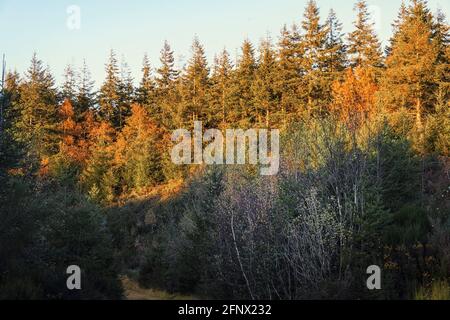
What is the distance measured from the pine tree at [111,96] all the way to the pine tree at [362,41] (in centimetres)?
2698

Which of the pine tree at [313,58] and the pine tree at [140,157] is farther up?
the pine tree at [313,58]

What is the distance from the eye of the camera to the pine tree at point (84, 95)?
49.7 metres

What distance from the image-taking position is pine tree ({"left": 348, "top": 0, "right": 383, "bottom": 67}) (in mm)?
39281

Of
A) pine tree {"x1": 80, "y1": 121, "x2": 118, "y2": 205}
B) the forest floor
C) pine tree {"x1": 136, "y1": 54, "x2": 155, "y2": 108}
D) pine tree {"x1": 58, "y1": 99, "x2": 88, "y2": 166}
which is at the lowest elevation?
the forest floor

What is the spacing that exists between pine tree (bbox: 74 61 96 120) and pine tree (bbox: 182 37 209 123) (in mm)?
13698

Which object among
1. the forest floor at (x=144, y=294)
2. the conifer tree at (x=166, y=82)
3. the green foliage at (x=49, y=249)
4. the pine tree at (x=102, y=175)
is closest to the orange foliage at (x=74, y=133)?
the pine tree at (x=102, y=175)

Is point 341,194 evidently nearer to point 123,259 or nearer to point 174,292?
point 174,292

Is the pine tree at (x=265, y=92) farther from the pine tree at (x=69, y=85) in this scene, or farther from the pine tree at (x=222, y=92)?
the pine tree at (x=69, y=85)

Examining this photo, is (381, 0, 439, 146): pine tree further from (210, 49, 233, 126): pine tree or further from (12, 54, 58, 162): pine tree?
(12, 54, 58, 162): pine tree

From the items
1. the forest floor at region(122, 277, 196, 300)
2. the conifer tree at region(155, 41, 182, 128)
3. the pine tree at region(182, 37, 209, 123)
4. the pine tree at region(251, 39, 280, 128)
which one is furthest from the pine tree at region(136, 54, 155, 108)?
the forest floor at region(122, 277, 196, 300)

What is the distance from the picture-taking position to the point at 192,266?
13102mm

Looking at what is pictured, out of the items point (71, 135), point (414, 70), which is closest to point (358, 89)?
point (414, 70)

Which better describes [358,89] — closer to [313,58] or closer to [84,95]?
[313,58]
